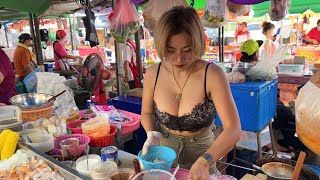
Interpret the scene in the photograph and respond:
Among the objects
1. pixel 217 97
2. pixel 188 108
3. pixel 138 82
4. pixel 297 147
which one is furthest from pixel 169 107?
pixel 138 82

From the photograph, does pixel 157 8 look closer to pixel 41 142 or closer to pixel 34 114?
pixel 34 114

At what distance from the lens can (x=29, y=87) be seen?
3188 mm

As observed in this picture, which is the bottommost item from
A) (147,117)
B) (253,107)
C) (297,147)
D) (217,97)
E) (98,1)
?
(297,147)

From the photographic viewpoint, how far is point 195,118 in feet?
5.30

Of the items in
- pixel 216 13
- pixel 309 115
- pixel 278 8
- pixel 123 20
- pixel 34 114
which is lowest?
pixel 34 114

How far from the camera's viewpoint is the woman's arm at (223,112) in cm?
141

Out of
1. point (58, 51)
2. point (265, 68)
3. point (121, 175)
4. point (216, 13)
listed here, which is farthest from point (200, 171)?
point (58, 51)

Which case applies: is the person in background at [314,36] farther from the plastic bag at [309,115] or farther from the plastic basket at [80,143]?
the plastic bag at [309,115]

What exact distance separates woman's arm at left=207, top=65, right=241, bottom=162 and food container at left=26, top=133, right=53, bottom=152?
1081 mm

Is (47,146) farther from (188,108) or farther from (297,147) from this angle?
(297,147)

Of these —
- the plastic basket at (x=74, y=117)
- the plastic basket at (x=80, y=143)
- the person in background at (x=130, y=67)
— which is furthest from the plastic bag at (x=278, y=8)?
the plastic basket at (x=80, y=143)

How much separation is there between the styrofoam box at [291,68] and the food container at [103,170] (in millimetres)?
4759

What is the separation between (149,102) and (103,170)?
578mm

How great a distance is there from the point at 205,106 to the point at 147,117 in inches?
16.6
